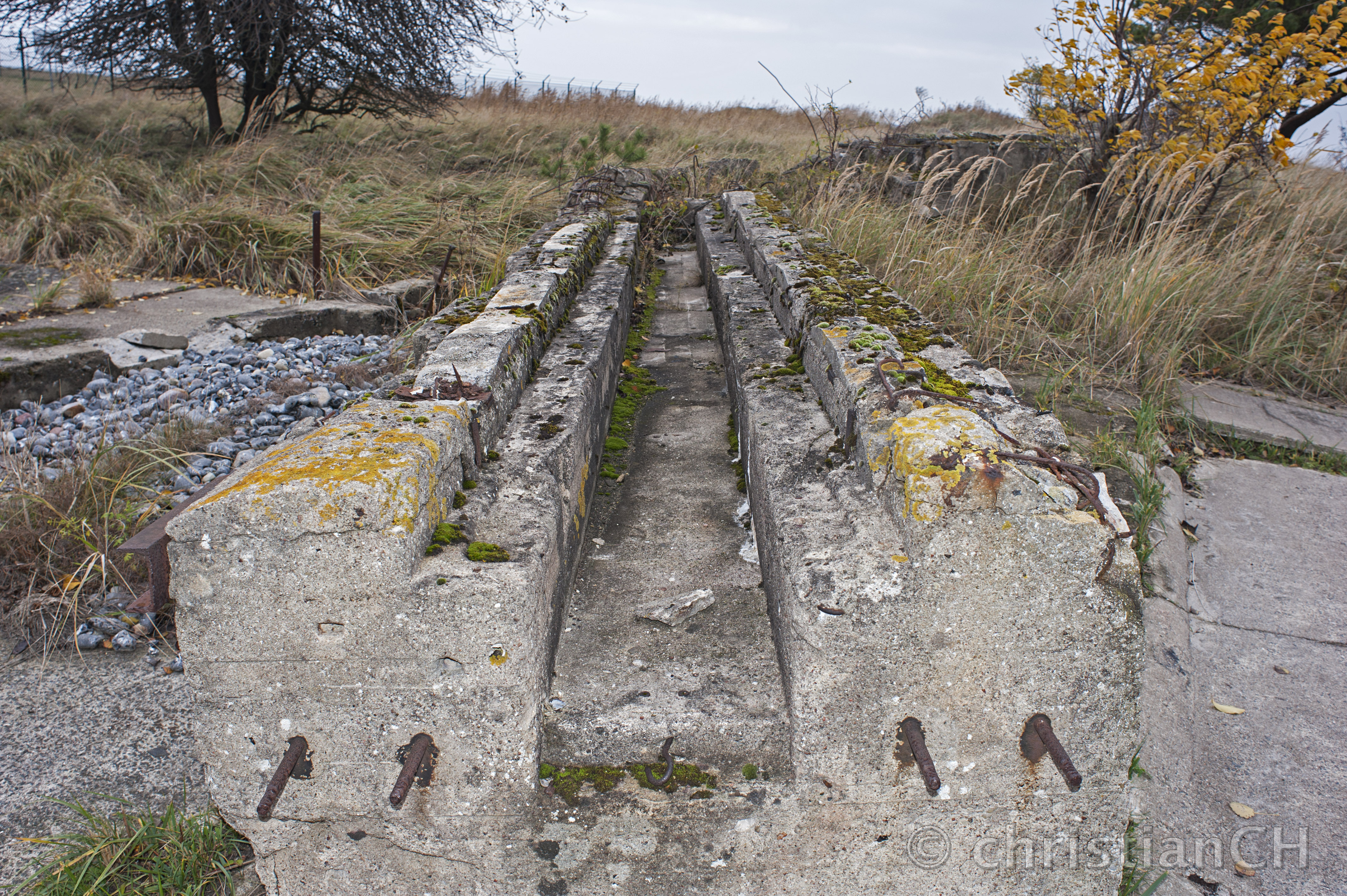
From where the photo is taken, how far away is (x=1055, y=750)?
1.38m

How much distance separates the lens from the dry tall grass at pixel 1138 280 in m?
4.21

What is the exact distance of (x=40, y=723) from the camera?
2000 mm

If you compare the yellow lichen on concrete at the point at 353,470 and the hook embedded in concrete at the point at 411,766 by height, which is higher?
the yellow lichen on concrete at the point at 353,470

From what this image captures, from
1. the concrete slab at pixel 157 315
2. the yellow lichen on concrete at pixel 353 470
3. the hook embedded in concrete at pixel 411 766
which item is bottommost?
the hook embedded in concrete at pixel 411 766

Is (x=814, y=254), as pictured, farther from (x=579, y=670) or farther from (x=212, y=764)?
(x=212, y=764)

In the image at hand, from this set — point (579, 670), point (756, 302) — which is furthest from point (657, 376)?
point (579, 670)

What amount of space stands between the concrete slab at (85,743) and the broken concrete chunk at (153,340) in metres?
2.86

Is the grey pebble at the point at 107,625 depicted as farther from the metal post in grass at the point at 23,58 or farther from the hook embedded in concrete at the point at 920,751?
the metal post in grass at the point at 23,58

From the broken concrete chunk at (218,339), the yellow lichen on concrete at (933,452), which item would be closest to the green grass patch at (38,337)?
the broken concrete chunk at (218,339)

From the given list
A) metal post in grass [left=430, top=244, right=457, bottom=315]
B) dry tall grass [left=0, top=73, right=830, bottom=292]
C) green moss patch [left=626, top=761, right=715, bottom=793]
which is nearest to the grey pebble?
green moss patch [left=626, top=761, right=715, bottom=793]

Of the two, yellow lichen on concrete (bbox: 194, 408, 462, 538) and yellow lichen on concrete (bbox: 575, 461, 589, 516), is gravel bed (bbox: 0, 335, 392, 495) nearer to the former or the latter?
yellow lichen on concrete (bbox: 575, 461, 589, 516)

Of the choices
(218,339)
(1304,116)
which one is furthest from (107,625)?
(1304,116)

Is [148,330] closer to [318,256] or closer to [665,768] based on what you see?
[318,256]

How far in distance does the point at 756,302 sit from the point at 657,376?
1.77ft
